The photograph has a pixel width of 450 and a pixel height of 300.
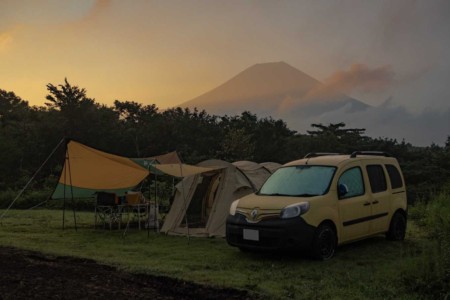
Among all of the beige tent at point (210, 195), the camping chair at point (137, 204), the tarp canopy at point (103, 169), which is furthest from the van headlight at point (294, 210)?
the camping chair at point (137, 204)

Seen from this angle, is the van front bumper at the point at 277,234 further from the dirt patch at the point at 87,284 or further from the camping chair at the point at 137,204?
the camping chair at the point at 137,204

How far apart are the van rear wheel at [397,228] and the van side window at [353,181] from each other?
→ 133 centimetres

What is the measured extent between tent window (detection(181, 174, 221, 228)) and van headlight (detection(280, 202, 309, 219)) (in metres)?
5.01

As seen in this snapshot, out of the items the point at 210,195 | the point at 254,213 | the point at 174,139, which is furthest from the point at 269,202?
the point at 174,139

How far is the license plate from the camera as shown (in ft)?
25.6

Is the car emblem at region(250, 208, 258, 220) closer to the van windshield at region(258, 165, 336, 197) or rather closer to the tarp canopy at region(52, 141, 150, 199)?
the van windshield at region(258, 165, 336, 197)

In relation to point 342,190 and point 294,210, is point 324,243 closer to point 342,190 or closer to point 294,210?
point 294,210

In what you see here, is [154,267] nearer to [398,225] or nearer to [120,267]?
[120,267]

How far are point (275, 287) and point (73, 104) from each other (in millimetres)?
38274

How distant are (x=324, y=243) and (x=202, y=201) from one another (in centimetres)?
556

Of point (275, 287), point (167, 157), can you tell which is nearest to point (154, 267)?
point (275, 287)

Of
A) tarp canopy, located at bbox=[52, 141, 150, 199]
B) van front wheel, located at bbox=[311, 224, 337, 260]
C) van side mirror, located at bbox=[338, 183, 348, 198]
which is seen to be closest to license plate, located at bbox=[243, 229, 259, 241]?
van front wheel, located at bbox=[311, 224, 337, 260]

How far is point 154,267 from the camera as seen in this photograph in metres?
7.20

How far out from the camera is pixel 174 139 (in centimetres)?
4025
